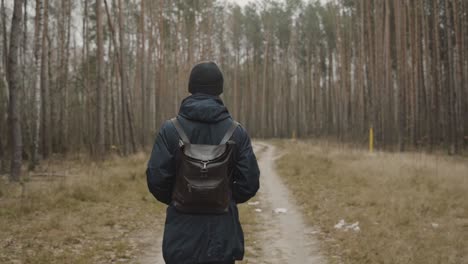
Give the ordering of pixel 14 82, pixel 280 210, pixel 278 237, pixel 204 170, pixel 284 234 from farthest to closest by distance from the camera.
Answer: pixel 14 82 → pixel 280 210 → pixel 284 234 → pixel 278 237 → pixel 204 170

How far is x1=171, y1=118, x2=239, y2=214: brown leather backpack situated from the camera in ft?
8.74

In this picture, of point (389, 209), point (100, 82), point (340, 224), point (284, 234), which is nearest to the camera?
point (284, 234)

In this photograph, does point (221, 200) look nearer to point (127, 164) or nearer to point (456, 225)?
point (456, 225)

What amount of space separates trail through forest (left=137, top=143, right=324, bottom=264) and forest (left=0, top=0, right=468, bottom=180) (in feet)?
19.9

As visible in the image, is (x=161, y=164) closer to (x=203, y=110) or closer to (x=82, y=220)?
(x=203, y=110)

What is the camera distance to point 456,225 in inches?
292

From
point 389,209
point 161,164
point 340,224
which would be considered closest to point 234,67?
point 389,209

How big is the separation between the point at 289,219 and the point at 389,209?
6.44 ft

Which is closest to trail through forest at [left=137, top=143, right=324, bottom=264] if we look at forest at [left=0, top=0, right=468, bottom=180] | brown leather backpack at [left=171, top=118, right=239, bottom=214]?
brown leather backpack at [left=171, top=118, right=239, bottom=214]

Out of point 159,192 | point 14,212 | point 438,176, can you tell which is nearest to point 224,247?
point 159,192

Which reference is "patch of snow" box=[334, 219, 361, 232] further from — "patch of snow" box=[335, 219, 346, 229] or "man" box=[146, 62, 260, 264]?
"man" box=[146, 62, 260, 264]

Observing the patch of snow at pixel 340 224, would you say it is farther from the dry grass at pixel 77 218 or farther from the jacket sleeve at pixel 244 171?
the jacket sleeve at pixel 244 171

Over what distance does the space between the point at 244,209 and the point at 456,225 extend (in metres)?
4.35

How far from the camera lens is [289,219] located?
922 centimetres
